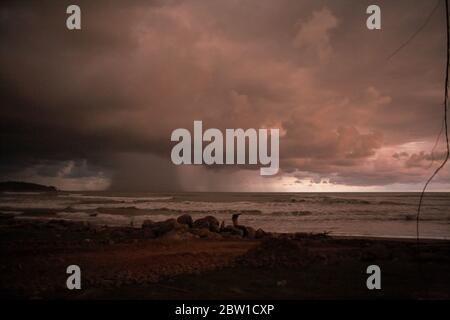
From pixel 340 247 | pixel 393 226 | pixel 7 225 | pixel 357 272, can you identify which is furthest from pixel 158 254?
pixel 393 226

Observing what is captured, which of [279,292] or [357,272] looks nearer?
[279,292]

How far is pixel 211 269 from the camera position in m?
7.50

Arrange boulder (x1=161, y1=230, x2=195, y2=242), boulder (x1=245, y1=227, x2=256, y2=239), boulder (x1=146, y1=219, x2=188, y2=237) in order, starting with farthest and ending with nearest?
Answer: boulder (x1=245, y1=227, x2=256, y2=239), boulder (x1=146, y1=219, x2=188, y2=237), boulder (x1=161, y1=230, x2=195, y2=242)

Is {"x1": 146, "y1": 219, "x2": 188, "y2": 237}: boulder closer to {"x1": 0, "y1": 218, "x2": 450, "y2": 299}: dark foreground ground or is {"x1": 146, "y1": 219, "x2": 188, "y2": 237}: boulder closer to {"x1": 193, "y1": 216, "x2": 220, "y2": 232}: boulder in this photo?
{"x1": 0, "y1": 218, "x2": 450, "y2": 299}: dark foreground ground

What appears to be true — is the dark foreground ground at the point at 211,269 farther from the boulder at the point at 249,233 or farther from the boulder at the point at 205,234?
the boulder at the point at 249,233

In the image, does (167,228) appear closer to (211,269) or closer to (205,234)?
(205,234)

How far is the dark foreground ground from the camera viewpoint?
612 cm

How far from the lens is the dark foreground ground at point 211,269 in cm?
612

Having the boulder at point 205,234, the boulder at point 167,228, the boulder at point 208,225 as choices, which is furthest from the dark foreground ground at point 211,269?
the boulder at point 208,225

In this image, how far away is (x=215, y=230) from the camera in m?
13.1

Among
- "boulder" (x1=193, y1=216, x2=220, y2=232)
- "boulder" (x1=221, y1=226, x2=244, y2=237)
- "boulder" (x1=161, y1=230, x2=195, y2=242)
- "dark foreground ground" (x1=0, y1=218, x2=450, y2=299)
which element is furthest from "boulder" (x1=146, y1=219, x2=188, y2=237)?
"boulder" (x1=221, y1=226, x2=244, y2=237)

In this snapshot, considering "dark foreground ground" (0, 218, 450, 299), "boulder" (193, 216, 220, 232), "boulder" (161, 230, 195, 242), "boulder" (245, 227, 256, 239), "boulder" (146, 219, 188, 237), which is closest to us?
"dark foreground ground" (0, 218, 450, 299)

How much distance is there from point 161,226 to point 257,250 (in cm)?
417
